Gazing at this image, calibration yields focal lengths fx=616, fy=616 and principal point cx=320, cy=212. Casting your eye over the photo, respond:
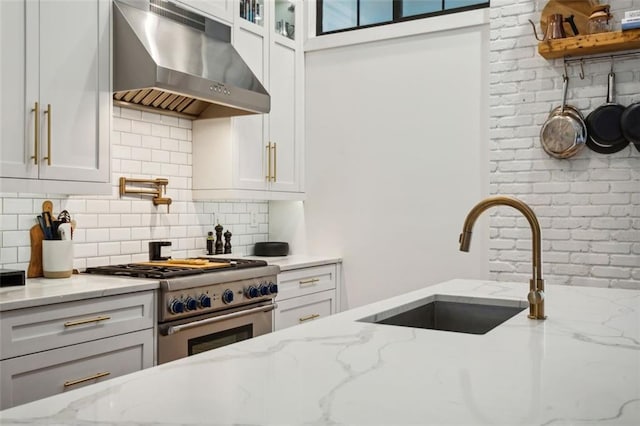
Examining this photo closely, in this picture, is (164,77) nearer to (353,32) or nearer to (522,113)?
(353,32)

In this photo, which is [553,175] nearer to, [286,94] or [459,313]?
[459,313]

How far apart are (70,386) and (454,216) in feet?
8.79

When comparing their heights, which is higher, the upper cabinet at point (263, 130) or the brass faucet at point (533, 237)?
the upper cabinet at point (263, 130)

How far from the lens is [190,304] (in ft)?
10.3

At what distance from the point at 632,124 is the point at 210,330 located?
266cm

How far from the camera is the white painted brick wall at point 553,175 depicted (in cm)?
367

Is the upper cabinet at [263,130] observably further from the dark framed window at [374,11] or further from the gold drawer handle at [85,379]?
the gold drawer handle at [85,379]

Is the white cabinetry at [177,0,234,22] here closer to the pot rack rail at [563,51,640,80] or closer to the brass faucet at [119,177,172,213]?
the brass faucet at [119,177,172,213]

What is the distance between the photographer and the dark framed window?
14.4 ft

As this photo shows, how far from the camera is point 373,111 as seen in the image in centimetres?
461

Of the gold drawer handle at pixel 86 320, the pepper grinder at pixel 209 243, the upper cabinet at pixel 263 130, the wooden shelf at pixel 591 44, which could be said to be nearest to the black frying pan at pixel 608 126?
the wooden shelf at pixel 591 44

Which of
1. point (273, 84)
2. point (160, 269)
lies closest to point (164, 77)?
point (160, 269)

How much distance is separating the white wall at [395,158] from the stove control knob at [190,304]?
1.74 metres

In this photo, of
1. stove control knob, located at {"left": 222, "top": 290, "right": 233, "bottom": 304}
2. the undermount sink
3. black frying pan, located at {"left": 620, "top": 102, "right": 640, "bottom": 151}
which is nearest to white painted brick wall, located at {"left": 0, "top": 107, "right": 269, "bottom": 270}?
stove control knob, located at {"left": 222, "top": 290, "right": 233, "bottom": 304}
